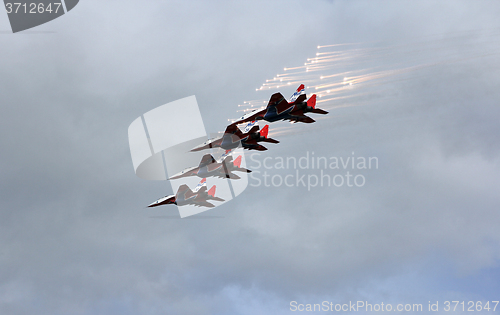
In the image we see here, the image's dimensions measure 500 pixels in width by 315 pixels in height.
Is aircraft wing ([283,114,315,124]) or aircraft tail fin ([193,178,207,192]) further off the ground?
aircraft wing ([283,114,315,124])

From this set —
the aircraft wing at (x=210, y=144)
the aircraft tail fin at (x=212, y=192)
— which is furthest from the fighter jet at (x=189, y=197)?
the aircraft wing at (x=210, y=144)

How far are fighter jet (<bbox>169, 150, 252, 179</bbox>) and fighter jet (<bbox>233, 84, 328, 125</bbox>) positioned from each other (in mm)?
9525

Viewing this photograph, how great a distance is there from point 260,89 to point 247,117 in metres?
5.29

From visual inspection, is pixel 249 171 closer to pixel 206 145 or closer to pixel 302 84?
pixel 206 145

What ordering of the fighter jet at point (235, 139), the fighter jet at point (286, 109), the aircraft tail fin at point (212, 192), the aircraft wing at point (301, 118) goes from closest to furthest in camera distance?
the fighter jet at point (286, 109), the fighter jet at point (235, 139), the aircraft wing at point (301, 118), the aircraft tail fin at point (212, 192)

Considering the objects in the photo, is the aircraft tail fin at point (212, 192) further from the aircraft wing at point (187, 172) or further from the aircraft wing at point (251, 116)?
the aircraft wing at point (251, 116)

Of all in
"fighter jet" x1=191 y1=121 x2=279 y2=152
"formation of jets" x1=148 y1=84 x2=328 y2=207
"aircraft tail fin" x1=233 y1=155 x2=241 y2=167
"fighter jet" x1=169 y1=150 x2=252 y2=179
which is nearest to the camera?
"formation of jets" x1=148 y1=84 x2=328 y2=207

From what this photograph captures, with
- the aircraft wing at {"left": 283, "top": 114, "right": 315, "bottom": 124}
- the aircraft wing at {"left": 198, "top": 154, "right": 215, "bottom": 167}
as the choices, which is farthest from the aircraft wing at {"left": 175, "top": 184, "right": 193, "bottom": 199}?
the aircraft wing at {"left": 283, "top": 114, "right": 315, "bottom": 124}

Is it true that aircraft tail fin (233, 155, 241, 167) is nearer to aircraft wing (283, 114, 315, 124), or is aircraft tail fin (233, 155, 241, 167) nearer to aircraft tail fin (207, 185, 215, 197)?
aircraft tail fin (207, 185, 215, 197)

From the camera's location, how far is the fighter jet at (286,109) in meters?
73.8

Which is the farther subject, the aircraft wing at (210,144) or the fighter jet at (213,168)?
the fighter jet at (213,168)

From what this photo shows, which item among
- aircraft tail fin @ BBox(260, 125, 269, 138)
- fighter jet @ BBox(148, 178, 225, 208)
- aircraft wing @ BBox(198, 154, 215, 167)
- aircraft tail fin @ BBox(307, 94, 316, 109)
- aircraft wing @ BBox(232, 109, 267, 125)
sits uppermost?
aircraft tail fin @ BBox(307, 94, 316, 109)

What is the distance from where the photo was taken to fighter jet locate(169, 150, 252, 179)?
81.9 metres

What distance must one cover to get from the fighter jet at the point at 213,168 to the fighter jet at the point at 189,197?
22.3 feet
